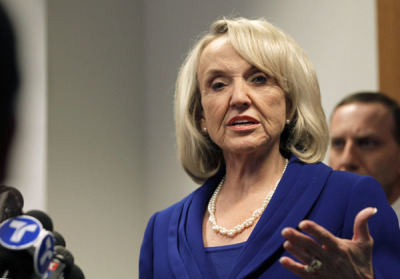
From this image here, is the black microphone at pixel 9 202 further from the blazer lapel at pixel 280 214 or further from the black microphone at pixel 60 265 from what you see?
the blazer lapel at pixel 280 214

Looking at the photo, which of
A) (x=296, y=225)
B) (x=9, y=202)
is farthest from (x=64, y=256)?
(x=296, y=225)

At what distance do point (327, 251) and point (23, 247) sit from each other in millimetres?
620

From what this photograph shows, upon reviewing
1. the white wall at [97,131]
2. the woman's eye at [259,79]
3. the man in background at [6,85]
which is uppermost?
the man in background at [6,85]

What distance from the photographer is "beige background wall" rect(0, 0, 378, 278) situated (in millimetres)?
3629

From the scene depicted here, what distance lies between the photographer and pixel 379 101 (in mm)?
2539

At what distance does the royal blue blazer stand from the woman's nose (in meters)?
0.20

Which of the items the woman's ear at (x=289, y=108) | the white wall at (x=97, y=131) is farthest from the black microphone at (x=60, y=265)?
the white wall at (x=97, y=131)

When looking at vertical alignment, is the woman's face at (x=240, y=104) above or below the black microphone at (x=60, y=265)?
above

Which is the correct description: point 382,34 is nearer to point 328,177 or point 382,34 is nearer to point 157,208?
point 328,177

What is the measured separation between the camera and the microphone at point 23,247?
737mm

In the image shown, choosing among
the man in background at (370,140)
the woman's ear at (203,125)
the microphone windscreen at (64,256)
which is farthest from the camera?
the man in background at (370,140)

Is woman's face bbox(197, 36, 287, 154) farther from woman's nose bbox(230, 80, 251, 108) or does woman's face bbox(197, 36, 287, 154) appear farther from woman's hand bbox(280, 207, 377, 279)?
woman's hand bbox(280, 207, 377, 279)

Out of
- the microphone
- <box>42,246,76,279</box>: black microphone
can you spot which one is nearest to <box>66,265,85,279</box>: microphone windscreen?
<box>42,246,76,279</box>: black microphone

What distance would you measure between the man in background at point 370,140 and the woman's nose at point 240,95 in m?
0.90
